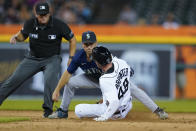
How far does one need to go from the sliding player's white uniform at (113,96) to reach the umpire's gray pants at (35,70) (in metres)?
0.97

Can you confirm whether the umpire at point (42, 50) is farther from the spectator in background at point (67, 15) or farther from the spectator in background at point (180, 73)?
the spectator in background at point (67, 15)

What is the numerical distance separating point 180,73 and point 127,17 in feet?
10.7

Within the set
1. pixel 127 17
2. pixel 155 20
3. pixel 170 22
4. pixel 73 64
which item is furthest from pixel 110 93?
pixel 155 20

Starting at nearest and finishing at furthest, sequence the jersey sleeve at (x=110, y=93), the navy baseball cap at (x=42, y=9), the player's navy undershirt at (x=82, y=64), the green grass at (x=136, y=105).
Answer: the jersey sleeve at (x=110, y=93) < the player's navy undershirt at (x=82, y=64) < the navy baseball cap at (x=42, y=9) < the green grass at (x=136, y=105)

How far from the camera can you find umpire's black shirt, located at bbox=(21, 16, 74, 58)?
31.7 ft

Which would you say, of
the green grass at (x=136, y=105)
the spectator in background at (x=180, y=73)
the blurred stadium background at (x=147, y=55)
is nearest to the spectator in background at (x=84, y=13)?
the blurred stadium background at (x=147, y=55)

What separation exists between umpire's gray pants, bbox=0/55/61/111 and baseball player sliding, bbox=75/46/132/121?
0.97 meters

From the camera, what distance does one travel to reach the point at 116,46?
15820 mm

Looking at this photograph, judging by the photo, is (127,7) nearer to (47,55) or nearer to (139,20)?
(139,20)

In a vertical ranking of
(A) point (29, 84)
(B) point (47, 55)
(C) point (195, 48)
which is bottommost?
(A) point (29, 84)

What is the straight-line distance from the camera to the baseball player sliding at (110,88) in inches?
313

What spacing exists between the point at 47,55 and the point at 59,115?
1182 mm

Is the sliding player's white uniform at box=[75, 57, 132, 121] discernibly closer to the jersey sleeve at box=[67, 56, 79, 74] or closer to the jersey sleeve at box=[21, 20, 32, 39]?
the jersey sleeve at box=[67, 56, 79, 74]

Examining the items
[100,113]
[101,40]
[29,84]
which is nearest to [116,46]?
[101,40]
